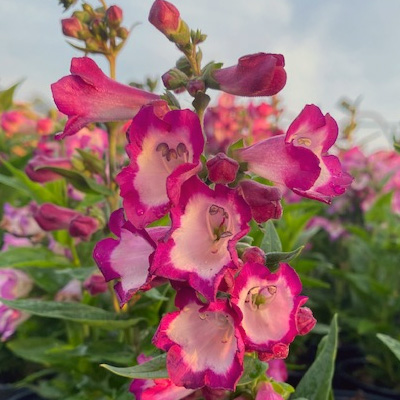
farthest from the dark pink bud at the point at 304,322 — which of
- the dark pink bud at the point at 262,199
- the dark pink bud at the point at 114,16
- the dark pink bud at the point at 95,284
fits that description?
the dark pink bud at the point at 114,16

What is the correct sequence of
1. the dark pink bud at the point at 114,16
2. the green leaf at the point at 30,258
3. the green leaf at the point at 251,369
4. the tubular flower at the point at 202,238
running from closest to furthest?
the tubular flower at the point at 202,238 → the green leaf at the point at 251,369 → the dark pink bud at the point at 114,16 → the green leaf at the point at 30,258

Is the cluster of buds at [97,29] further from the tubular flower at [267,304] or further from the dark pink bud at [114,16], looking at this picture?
the tubular flower at [267,304]

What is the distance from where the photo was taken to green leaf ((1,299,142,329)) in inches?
31.0

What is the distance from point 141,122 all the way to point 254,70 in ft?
0.39

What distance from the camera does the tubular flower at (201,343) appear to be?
20.6 inches

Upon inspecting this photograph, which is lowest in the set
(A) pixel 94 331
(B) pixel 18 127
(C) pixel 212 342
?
(A) pixel 94 331

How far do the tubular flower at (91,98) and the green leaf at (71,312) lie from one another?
315 millimetres

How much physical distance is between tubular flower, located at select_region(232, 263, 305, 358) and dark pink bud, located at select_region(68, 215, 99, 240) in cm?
46

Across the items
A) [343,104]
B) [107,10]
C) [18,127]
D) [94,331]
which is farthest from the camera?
[18,127]

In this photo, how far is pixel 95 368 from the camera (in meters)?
1.09

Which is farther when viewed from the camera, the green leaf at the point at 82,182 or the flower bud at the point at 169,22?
the green leaf at the point at 82,182

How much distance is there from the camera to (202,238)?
0.54 m

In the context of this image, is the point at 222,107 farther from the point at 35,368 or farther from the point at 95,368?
the point at 95,368

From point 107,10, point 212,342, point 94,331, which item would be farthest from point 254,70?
point 94,331
